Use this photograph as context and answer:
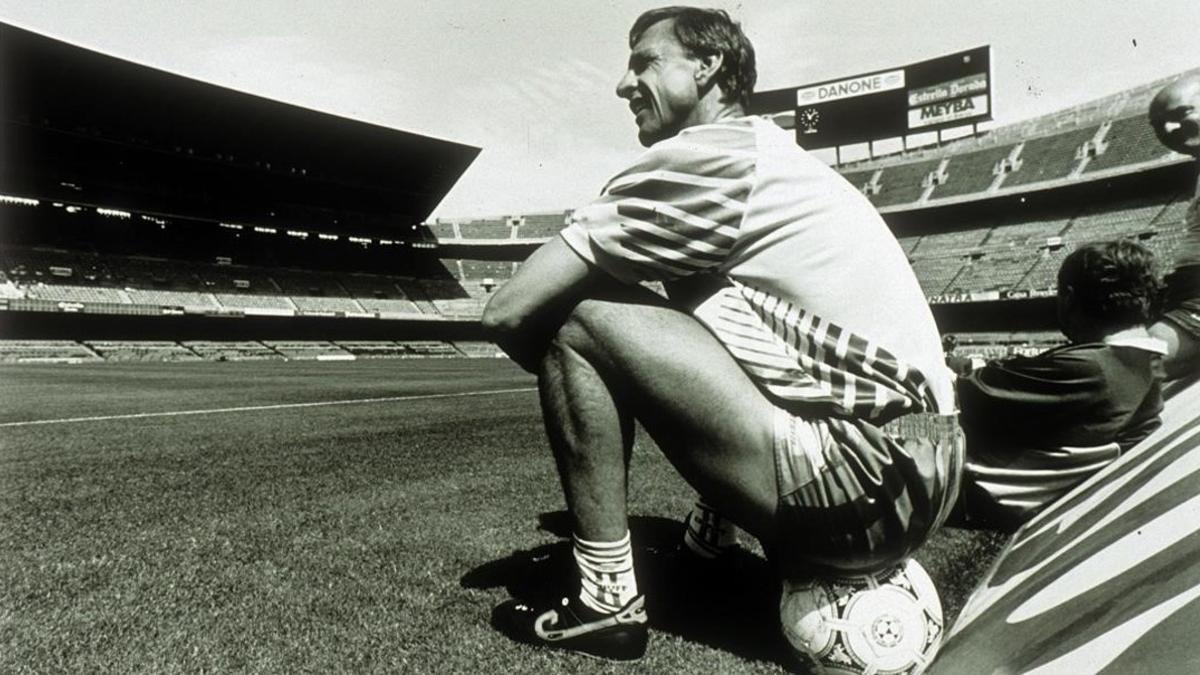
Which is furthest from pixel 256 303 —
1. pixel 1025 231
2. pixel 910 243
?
pixel 1025 231

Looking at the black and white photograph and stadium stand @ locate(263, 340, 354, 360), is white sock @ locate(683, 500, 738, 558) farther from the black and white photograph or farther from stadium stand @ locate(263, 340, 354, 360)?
stadium stand @ locate(263, 340, 354, 360)

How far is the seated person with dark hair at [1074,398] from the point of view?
7.58 feet

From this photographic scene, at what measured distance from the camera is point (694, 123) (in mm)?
1877

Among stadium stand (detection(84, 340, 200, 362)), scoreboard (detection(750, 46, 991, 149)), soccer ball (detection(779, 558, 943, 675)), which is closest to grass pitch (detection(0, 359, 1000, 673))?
soccer ball (detection(779, 558, 943, 675))

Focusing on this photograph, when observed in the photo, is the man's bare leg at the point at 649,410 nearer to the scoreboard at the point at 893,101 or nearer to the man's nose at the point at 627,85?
the man's nose at the point at 627,85

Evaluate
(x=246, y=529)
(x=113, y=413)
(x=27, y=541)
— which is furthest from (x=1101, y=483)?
(x=113, y=413)

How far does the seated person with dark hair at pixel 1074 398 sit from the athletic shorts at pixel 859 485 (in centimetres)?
96

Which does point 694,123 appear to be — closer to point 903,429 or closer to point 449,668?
point 903,429

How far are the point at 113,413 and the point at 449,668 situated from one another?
26.6ft

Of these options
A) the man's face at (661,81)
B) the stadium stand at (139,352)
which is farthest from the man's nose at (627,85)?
the stadium stand at (139,352)

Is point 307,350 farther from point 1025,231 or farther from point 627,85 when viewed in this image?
point 627,85

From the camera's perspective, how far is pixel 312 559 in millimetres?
2455

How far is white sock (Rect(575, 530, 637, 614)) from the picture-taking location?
5.57 ft

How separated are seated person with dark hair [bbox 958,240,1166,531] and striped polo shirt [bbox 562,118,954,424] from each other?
3.04ft
